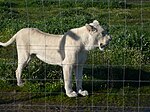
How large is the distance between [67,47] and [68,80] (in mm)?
536

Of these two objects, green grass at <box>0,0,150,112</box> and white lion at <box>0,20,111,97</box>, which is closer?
green grass at <box>0,0,150,112</box>

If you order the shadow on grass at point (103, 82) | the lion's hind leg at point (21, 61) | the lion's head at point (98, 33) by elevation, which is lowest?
the shadow on grass at point (103, 82)

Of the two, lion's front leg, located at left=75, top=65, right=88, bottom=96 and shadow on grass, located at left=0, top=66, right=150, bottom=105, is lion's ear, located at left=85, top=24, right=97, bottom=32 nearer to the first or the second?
lion's front leg, located at left=75, top=65, right=88, bottom=96

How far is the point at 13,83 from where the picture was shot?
32.7ft

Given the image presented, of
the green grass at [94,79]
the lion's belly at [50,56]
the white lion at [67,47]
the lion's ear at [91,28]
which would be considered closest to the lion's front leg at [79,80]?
the white lion at [67,47]

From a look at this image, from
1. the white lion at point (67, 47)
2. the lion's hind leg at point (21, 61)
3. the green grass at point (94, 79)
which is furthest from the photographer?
the lion's hind leg at point (21, 61)

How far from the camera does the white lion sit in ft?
30.0

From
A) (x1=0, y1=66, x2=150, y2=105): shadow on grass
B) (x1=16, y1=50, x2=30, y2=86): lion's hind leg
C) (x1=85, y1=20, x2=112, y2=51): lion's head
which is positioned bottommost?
(x1=0, y1=66, x2=150, y2=105): shadow on grass

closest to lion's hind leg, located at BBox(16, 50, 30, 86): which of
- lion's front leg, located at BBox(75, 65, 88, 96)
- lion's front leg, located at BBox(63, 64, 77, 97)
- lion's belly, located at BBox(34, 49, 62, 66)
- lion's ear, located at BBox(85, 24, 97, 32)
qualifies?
lion's belly, located at BBox(34, 49, 62, 66)

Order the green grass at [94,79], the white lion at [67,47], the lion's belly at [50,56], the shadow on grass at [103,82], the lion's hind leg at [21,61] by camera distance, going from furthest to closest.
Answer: the lion's hind leg at [21,61], the lion's belly at [50,56], the shadow on grass at [103,82], the white lion at [67,47], the green grass at [94,79]

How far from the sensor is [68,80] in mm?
9203

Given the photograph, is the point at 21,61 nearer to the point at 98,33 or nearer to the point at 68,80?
the point at 68,80

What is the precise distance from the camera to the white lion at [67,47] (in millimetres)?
9148

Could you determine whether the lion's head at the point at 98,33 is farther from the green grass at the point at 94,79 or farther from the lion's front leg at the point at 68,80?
the green grass at the point at 94,79
